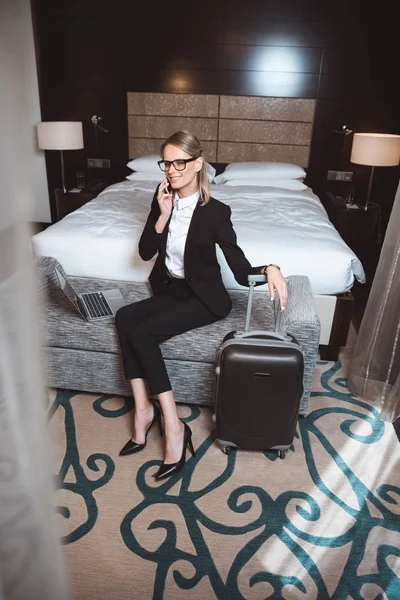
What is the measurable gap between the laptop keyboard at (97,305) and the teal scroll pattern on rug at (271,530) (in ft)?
2.16

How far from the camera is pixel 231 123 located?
399cm

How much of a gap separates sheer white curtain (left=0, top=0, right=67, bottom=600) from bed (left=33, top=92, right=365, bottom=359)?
896mm

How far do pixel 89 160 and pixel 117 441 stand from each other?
3182mm

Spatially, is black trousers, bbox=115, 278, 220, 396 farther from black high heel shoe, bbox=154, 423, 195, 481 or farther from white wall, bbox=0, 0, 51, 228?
white wall, bbox=0, 0, 51, 228

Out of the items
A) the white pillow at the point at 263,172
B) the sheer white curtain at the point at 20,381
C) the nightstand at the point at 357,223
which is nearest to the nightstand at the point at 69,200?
the white pillow at the point at 263,172

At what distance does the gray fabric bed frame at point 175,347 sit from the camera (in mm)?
1814

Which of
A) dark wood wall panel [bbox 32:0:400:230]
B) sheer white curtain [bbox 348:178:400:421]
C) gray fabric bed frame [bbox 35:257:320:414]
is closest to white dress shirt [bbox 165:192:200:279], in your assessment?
gray fabric bed frame [bbox 35:257:320:414]

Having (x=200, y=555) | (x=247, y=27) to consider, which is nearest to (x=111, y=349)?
(x=200, y=555)

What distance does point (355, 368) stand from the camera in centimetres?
215

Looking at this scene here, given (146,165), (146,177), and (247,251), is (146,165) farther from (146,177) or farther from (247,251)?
(247,251)

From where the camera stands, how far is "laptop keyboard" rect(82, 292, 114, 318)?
1.96 meters

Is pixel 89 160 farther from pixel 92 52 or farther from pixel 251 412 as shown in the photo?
pixel 251 412

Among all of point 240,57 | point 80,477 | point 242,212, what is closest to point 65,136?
point 240,57

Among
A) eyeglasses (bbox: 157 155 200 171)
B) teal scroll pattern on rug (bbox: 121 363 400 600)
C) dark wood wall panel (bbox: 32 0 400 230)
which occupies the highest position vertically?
dark wood wall panel (bbox: 32 0 400 230)
